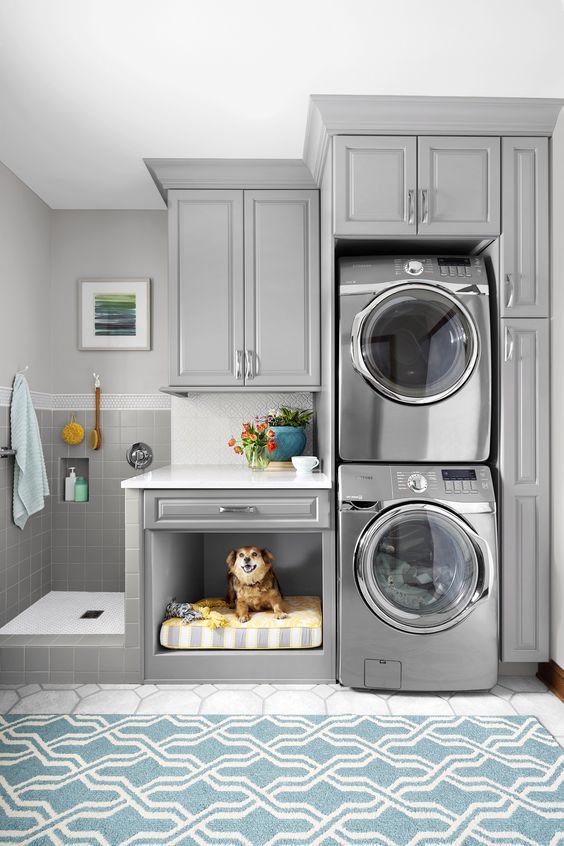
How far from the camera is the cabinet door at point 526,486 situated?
2422 mm

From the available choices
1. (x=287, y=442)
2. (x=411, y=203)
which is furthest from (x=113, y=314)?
(x=411, y=203)

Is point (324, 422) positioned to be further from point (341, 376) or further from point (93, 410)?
point (93, 410)

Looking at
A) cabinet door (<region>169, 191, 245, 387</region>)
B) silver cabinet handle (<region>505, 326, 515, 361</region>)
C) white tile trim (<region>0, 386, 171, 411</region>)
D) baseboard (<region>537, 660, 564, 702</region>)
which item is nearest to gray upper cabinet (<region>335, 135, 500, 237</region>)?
silver cabinet handle (<region>505, 326, 515, 361</region>)

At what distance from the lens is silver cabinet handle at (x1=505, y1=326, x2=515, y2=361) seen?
2.41 metres

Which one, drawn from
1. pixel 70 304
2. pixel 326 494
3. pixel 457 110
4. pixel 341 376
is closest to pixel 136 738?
pixel 326 494

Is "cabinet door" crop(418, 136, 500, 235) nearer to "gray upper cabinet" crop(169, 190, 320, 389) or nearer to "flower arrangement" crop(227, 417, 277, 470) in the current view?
"gray upper cabinet" crop(169, 190, 320, 389)

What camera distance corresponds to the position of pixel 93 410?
3.45 metres

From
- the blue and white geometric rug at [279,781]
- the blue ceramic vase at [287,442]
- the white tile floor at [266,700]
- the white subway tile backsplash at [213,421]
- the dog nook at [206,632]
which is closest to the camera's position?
the blue and white geometric rug at [279,781]

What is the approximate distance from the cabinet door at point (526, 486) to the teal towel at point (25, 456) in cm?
227

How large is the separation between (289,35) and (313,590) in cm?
255

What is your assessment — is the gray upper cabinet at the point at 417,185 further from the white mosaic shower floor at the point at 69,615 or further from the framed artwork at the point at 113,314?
the white mosaic shower floor at the point at 69,615

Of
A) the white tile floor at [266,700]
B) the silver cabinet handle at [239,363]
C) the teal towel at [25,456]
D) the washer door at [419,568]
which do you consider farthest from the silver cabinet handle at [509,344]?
the teal towel at [25,456]

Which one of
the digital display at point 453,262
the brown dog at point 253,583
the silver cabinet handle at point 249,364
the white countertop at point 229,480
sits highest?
the digital display at point 453,262

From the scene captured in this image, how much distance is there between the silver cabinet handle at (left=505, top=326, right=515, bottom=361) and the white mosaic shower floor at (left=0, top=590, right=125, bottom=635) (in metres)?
2.09
